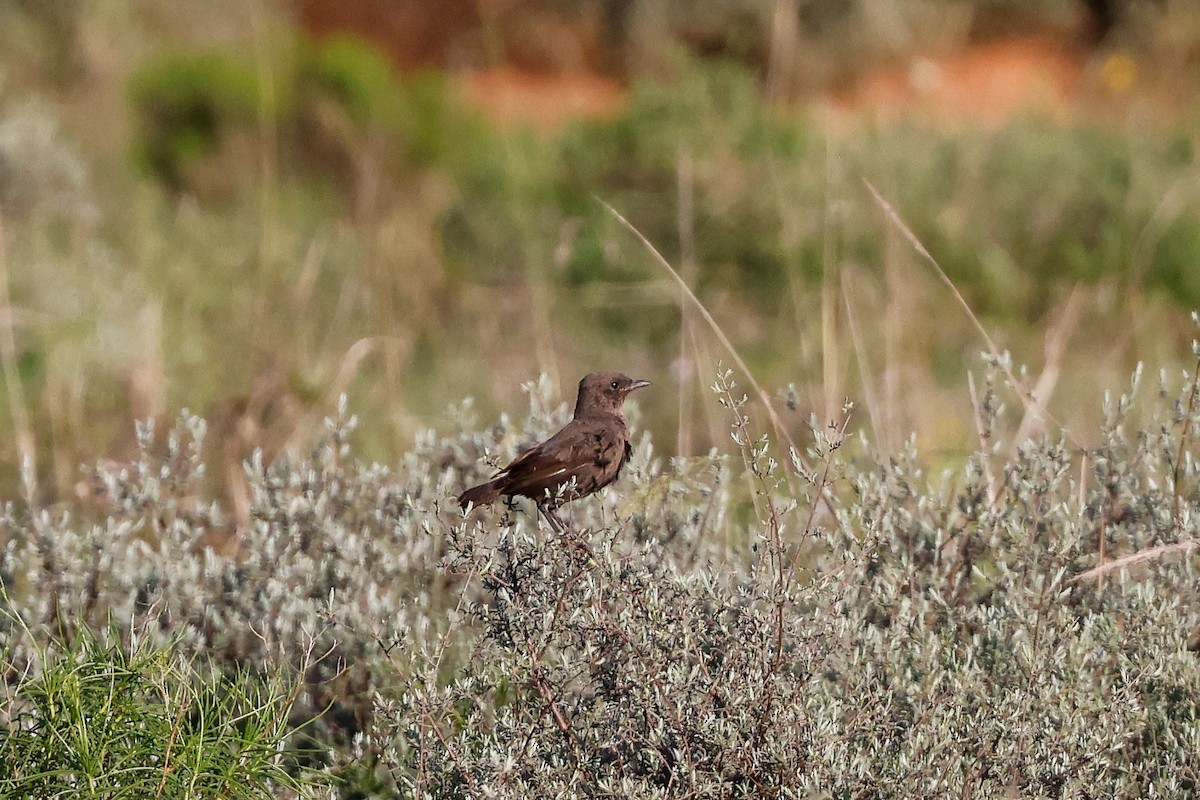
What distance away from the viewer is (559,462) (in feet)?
9.12

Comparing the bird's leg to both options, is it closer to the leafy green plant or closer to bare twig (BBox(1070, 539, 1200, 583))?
the leafy green plant

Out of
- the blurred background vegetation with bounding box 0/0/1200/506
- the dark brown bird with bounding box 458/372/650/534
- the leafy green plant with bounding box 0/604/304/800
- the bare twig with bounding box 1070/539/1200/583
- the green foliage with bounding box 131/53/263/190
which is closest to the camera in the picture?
the leafy green plant with bounding box 0/604/304/800

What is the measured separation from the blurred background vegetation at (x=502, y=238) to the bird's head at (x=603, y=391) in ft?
1.77

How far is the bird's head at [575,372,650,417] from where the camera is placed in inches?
120

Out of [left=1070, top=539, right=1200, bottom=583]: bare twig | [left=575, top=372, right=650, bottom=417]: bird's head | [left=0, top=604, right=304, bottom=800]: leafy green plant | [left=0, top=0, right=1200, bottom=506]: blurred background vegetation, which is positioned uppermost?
[left=575, top=372, right=650, bottom=417]: bird's head

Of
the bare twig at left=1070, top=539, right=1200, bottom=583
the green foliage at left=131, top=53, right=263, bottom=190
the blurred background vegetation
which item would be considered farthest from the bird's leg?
the green foliage at left=131, top=53, right=263, bottom=190

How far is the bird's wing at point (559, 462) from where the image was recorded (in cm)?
278

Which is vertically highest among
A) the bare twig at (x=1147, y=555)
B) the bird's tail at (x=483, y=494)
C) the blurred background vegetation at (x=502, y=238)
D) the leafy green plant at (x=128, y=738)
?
the bare twig at (x=1147, y=555)

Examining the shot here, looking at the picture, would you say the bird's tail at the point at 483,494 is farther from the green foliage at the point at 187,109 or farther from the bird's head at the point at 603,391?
the green foliage at the point at 187,109

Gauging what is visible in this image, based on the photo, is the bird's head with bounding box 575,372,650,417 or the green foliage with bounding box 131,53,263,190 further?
the green foliage with bounding box 131,53,263,190

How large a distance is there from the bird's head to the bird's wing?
18cm

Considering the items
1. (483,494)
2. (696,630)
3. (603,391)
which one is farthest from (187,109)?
(696,630)

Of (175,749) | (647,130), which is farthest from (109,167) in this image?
(175,749)

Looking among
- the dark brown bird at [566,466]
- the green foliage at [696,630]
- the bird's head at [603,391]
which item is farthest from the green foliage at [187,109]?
the dark brown bird at [566,466]
